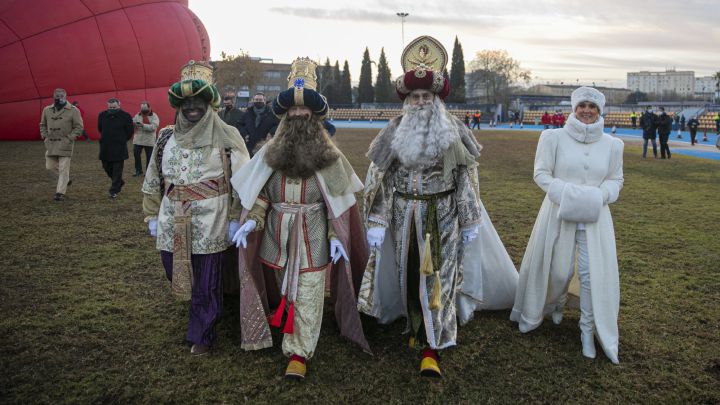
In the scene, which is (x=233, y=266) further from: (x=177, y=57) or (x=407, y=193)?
(x=177, y=57)

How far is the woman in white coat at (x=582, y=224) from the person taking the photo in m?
4.10

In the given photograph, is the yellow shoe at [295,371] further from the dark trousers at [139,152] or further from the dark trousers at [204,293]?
the dark trousers at [139,152]

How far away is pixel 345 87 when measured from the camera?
8400 cm

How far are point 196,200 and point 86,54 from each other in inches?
681

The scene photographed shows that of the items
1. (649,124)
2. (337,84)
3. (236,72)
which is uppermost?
(337,84)

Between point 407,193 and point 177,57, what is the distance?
19.1 m

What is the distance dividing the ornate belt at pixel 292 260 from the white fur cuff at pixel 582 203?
1.96m

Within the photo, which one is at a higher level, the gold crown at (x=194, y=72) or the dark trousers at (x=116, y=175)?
the gold crown at (x=194, y=72)

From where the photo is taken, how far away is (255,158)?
4.05 meters

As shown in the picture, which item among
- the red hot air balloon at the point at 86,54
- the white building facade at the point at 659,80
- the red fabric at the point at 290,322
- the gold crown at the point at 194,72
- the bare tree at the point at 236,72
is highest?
the white building facade at the point at 659,80

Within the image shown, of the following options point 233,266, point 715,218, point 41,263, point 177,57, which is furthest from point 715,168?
point 177,57

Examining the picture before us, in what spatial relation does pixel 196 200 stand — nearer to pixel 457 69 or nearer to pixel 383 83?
pixel 457 69

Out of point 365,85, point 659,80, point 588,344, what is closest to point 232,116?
point 588,344

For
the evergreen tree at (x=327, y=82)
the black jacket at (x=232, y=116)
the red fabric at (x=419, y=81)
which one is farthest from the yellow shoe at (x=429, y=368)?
the evergreen tree at (x=327, y=82)
